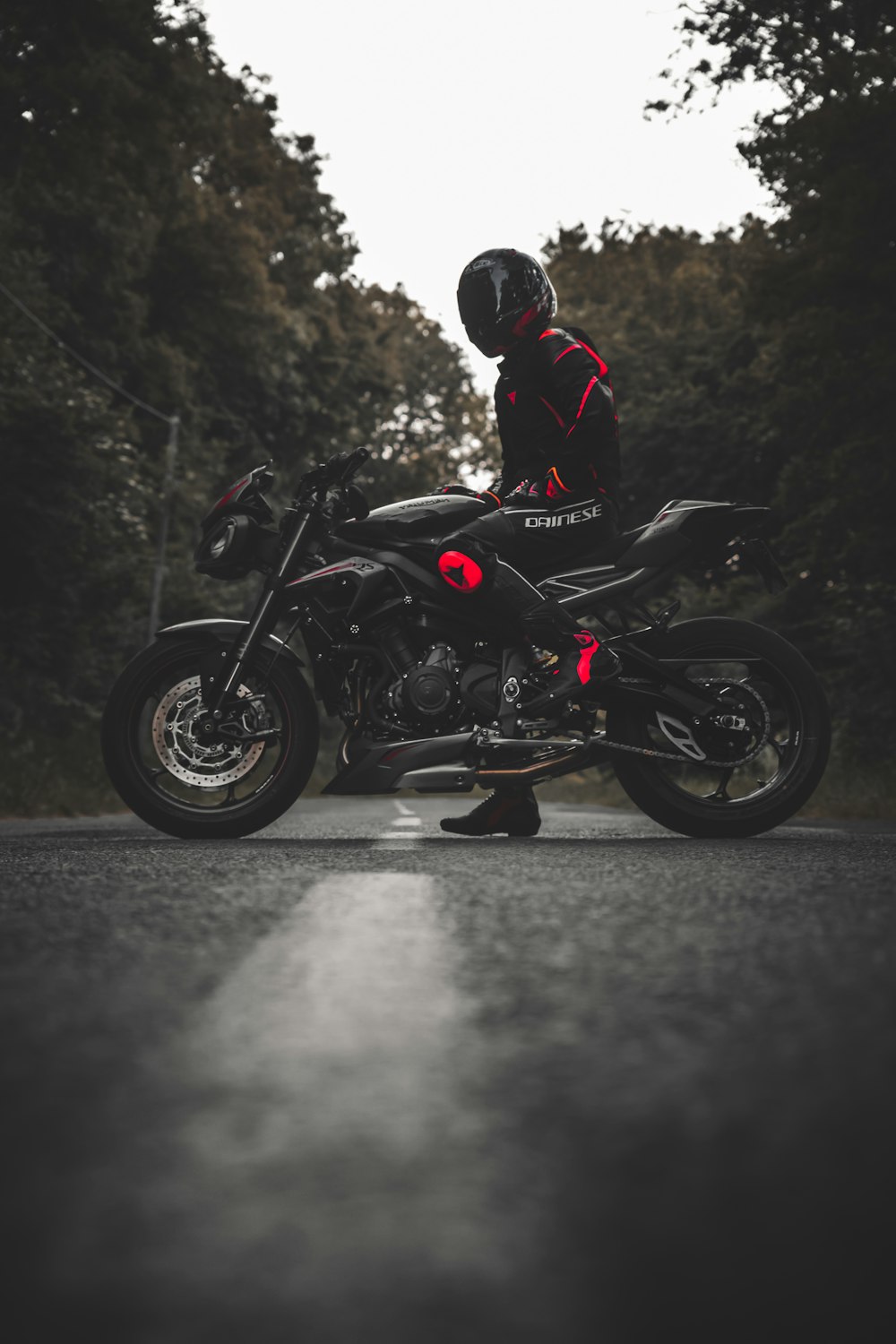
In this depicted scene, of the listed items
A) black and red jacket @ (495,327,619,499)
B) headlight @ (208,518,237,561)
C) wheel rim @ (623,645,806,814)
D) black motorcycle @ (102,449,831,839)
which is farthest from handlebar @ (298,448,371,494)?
wheel rim @ (623,645,806,814)

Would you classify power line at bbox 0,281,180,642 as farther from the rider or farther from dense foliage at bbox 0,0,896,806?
the rider

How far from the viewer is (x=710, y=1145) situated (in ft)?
6.17

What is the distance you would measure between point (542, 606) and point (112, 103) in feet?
64.2

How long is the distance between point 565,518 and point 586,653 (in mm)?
617

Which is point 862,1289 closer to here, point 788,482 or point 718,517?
point 718,517

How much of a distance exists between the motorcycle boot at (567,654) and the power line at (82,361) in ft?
65.5

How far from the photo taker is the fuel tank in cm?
639

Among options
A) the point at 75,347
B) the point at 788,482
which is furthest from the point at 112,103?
the point at 788,482

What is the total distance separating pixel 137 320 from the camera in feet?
100.0

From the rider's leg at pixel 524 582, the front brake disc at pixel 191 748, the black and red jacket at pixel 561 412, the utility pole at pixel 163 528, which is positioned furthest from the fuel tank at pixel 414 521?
the utility pole at pixel 163 528

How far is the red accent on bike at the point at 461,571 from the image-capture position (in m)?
6.14

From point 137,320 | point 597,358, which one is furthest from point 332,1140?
point 137,320

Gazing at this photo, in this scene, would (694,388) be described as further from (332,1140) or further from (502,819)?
(332,1140)

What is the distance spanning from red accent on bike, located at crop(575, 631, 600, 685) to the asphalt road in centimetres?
234
